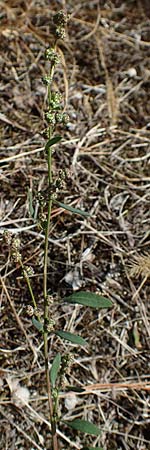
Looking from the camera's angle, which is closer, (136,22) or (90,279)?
(90,279)

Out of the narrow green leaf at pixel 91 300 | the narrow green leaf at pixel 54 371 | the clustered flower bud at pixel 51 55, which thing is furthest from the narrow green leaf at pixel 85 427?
the clustered flower bud at pixel 51 55

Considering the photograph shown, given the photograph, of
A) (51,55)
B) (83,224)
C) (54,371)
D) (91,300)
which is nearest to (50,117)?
(51,55)

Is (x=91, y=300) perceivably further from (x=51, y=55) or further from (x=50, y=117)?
(x=51, y=55)

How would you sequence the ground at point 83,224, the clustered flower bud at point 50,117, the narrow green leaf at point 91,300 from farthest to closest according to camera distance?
the ground at point 83,224
the narrow green leaf at point 91,300
the clustered flower bud at point 50,117

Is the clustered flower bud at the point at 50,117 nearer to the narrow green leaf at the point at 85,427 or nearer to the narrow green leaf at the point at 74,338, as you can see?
the narrow green leaf at the point at 74,338

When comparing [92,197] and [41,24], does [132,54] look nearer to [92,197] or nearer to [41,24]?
[41,24]

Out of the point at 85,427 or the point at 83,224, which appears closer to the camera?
the point at 85,427

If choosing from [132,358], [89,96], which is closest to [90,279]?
[132,358]

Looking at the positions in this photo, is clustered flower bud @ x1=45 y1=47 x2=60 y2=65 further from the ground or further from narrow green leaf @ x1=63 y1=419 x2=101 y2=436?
narrow green leaf @ x1=63 y1=419 x2=101 y2=436
